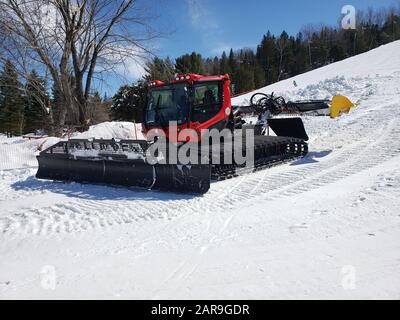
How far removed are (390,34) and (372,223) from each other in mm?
68390

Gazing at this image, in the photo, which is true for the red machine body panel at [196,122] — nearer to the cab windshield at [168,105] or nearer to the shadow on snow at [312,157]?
the cab windshield at [168,105]

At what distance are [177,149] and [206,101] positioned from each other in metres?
1.54

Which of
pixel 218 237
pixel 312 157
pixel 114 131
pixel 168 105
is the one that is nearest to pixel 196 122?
pixel 168 105

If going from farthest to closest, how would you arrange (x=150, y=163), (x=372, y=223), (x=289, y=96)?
(x=289, y=96), (x=150, y=163), (x=372, y=223)

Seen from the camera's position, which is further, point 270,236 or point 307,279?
point 270,236

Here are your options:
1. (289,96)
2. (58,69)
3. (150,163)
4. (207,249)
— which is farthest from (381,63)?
(207,249)

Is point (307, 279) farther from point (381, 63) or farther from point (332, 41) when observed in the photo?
point (332, 41)

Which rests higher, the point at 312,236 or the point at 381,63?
the point at 381,63

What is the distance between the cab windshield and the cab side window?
0.69 ft

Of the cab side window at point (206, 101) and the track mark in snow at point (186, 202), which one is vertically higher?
the cab side window at point (206, 101)

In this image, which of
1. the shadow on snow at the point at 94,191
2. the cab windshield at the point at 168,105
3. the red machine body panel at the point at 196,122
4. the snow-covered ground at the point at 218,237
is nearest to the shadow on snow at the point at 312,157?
the snow-covered ground at the point at 218,237

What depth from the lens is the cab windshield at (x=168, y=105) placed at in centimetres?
718

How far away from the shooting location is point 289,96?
21969 mm
